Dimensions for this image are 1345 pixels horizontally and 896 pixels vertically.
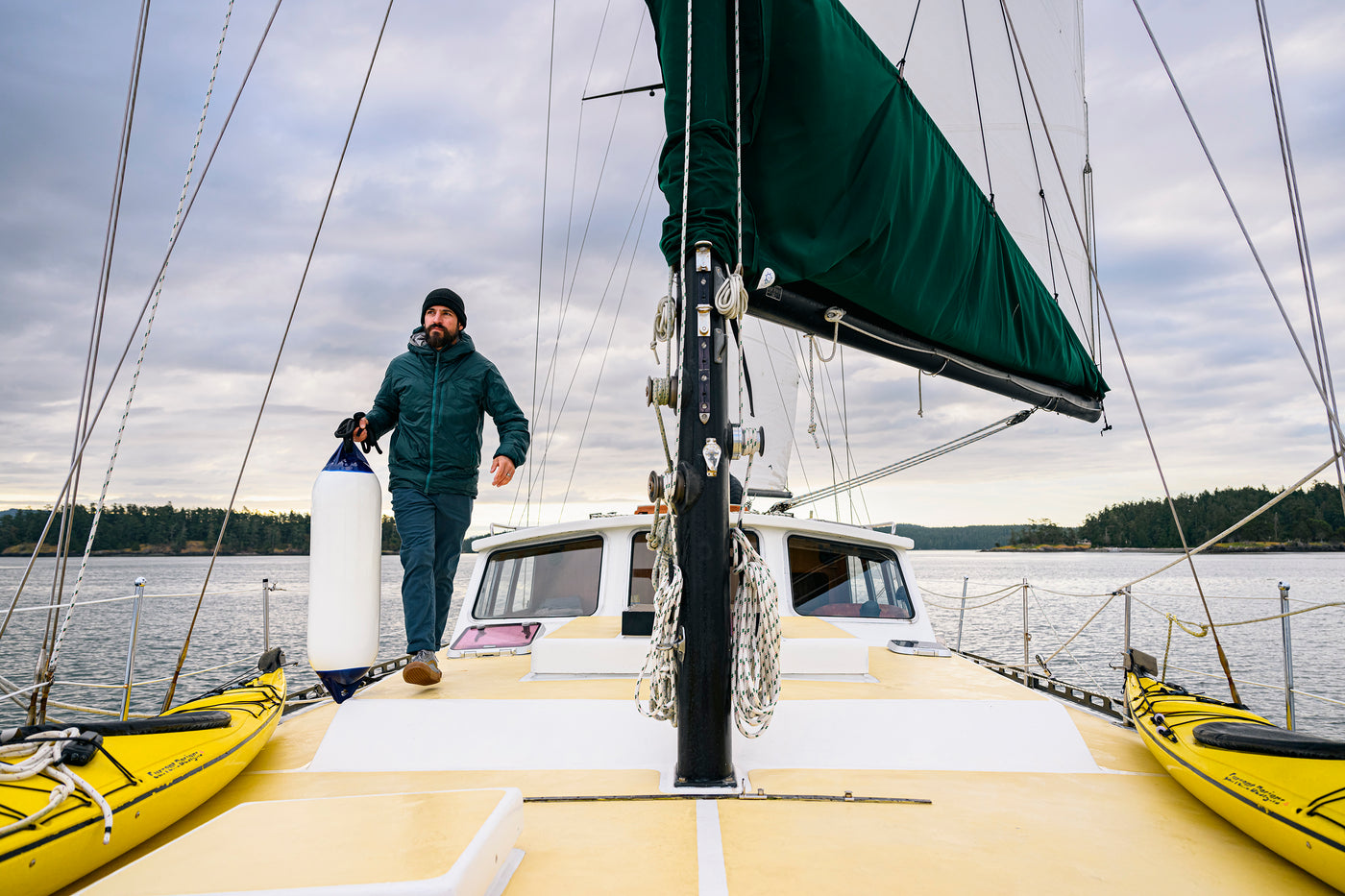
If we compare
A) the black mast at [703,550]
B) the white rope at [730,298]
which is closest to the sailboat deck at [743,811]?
the black mast at [703,550]

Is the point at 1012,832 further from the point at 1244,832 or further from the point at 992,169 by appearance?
the point at 992,169

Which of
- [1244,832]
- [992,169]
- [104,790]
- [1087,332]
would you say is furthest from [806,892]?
[992,169]

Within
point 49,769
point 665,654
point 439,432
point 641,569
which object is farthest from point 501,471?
point 49,769

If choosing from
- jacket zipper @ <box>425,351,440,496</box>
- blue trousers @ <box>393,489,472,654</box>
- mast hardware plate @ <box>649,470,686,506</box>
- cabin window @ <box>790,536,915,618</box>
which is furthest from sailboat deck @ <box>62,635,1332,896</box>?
cabin window @ <box>790,536,915,618</box>

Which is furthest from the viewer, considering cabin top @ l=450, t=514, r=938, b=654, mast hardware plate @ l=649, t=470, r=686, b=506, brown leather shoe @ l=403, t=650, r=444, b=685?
cabin top @ l=450, t=514, r=938, b=654

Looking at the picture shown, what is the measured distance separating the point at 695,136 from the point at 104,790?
2.13 metres

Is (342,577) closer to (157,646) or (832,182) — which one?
(832,182)

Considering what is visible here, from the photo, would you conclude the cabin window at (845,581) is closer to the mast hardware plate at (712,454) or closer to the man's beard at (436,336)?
the man's beard at (436,336)

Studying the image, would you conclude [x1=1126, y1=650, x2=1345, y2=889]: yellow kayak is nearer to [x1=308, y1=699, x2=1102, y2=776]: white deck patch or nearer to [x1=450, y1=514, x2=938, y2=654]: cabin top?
[x1=308, y1=699, x2=1102, y2=776]: white deck patch

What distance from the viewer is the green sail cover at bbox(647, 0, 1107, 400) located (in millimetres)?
2102

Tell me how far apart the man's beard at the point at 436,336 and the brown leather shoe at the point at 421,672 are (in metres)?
1.48

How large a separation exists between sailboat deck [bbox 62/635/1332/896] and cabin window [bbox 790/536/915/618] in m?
1.88

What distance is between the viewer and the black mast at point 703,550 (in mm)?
1879

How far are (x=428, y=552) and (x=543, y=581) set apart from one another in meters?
1.44
